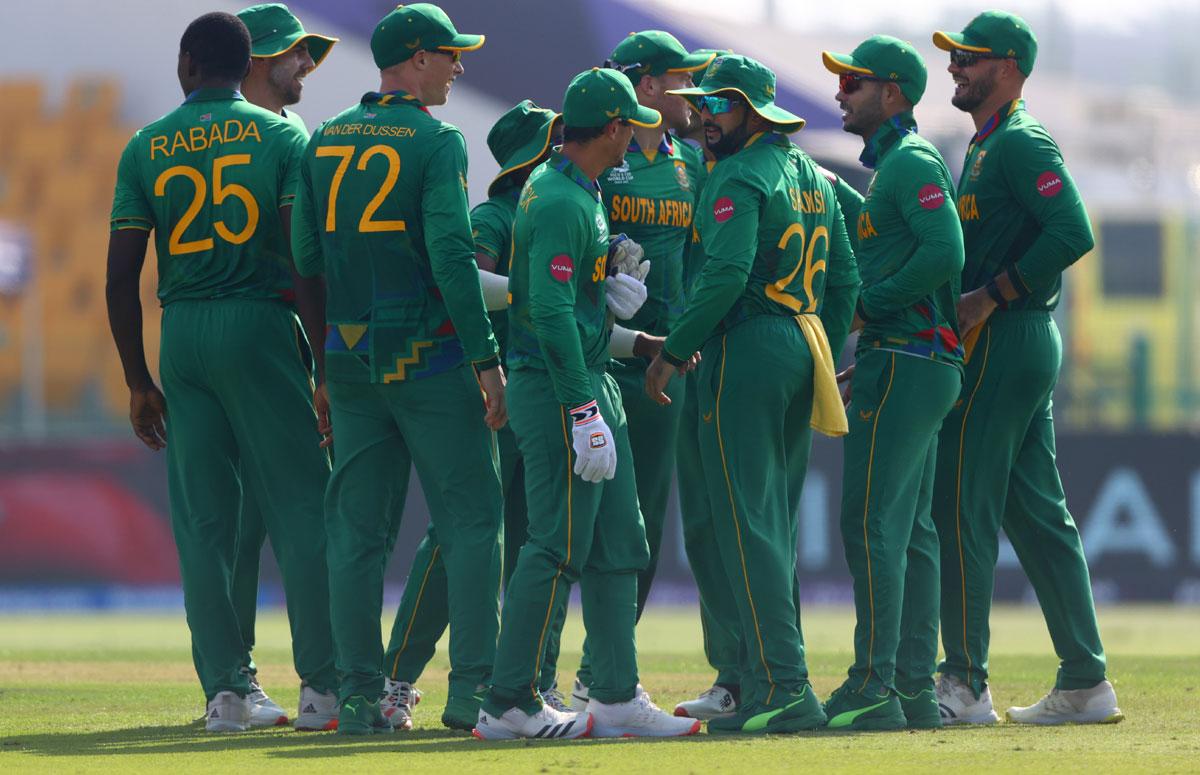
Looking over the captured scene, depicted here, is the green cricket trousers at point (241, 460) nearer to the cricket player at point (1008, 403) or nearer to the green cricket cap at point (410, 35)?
the green cricket cap at point (410, 35)

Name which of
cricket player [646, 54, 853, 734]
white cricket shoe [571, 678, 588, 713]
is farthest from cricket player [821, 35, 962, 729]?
white cricket shoe [571, 678, 588, 713]

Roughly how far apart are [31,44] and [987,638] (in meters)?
27.7

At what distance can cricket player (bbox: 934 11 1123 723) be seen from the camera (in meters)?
7.77

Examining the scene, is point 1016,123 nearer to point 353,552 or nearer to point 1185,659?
point 353,552

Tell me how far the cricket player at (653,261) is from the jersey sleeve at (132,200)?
5.78ft

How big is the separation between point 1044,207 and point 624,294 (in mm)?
1835

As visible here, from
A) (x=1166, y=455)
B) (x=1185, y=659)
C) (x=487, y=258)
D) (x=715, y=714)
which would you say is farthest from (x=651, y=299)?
(x=1166, y=455)

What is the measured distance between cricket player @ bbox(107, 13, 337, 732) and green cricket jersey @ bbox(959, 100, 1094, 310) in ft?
8.83

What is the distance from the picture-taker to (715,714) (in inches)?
315

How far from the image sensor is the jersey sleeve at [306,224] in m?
7.20

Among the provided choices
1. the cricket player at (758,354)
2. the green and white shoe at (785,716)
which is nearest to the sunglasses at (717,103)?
the cricket player at (758,354)

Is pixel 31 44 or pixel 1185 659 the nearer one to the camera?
pixel 1185 659

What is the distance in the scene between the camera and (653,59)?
8.26m

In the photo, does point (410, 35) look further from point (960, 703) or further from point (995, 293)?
point (960, 703)
